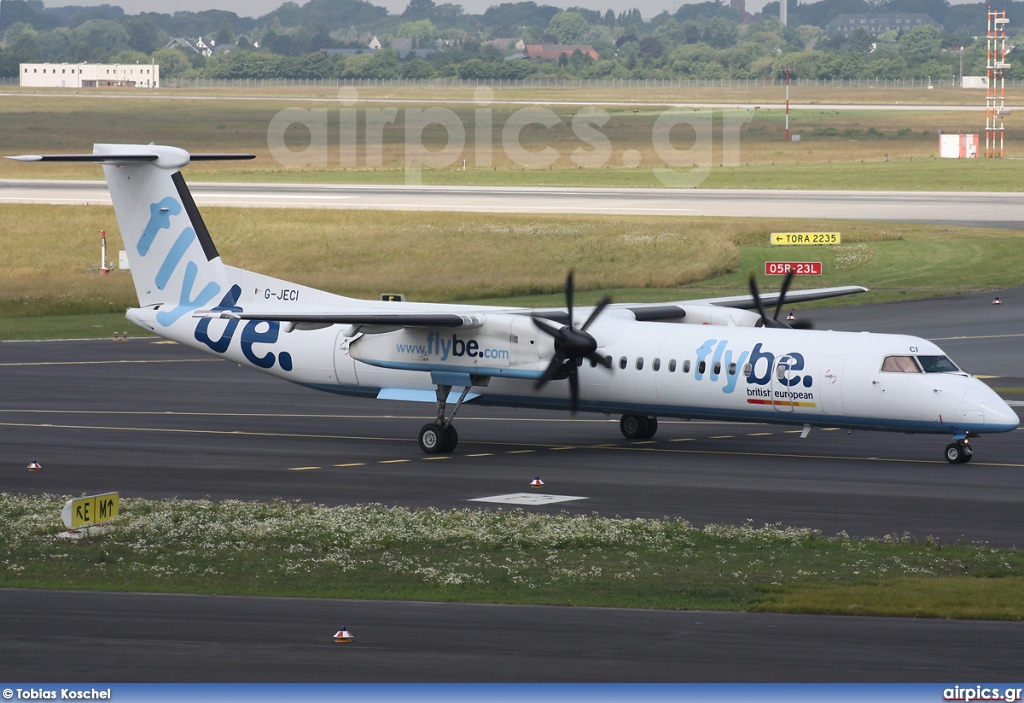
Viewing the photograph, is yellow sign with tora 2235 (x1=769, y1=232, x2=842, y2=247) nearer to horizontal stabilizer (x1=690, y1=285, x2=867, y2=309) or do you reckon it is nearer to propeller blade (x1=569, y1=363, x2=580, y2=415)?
horizontal stabilizer (x1=690, y1=285, x2=867, y2=309)

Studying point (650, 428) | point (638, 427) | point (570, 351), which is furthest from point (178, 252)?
point (650, 428)

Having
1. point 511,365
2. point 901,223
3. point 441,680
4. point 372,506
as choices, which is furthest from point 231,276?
point 901,223

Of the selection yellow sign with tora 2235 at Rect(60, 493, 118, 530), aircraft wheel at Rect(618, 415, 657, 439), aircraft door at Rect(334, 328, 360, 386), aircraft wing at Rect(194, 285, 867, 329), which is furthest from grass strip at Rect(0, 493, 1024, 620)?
aircraft wheel at Rect(618, 415, 657, 439)

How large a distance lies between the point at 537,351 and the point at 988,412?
9.27 meters

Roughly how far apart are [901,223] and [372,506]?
57.1m

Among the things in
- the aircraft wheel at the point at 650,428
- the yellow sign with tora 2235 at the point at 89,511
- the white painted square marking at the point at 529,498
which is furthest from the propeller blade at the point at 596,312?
the yellow sign with tora 2235 at the point at 89,511

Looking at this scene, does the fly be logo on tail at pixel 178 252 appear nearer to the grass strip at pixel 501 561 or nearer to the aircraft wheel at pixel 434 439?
the aircraft wheel at pixel 434 439

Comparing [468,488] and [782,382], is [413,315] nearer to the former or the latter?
[468,488]

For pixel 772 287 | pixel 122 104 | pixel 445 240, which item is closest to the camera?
pixel 772 287

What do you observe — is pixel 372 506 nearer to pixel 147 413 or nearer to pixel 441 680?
pixel 441 680

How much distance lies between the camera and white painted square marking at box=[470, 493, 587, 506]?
2462 centimetres

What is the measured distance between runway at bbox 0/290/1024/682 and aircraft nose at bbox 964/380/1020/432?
979 millimetres

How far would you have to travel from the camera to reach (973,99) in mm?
192625

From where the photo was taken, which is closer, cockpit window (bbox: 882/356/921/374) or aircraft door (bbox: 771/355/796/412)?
cockpit window (bbox: 882/356/921/374)
